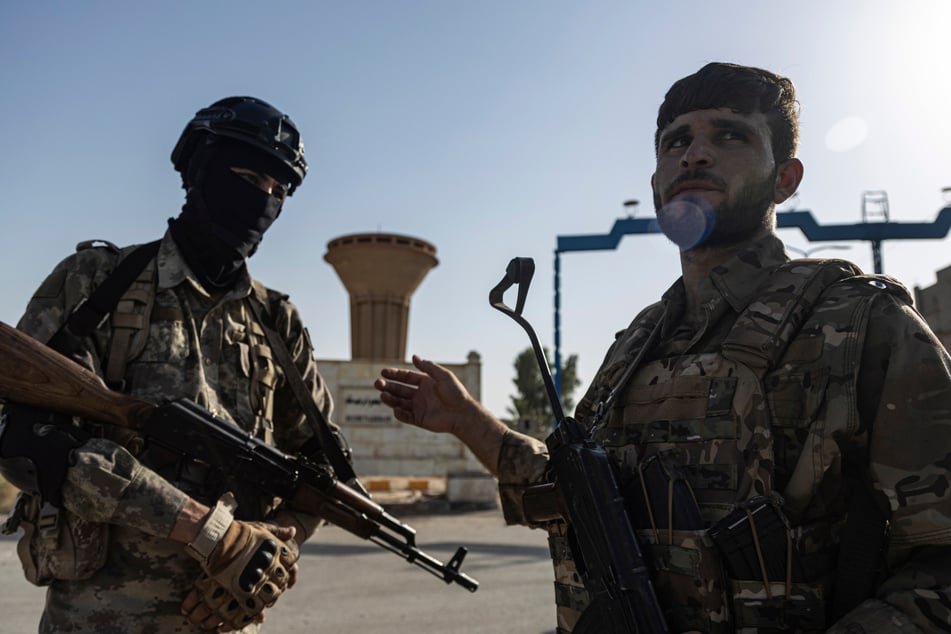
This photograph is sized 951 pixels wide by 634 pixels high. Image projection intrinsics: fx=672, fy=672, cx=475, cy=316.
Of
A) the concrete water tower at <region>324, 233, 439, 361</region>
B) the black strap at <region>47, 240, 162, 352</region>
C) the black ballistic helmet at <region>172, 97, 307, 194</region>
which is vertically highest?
the concrete water tower at <region>324, 233, 439, 361</region>

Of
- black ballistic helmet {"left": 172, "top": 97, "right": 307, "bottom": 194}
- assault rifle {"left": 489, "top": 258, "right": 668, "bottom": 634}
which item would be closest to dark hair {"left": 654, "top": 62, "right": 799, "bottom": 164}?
assault rifle {"left": 489, "top": 258, "right": 668, "bottom": 634}

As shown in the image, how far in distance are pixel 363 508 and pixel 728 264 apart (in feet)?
6.37

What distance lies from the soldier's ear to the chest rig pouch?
277mm

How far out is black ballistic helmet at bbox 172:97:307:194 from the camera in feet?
9.34

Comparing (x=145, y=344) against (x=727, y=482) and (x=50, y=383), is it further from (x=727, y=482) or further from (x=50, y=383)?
(x=727, y=482)

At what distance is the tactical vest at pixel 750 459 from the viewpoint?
138 centimetres

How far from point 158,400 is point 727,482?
2025mm

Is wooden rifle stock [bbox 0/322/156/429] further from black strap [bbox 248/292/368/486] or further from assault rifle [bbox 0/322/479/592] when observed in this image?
black strap [bbox 248/292/368/486]

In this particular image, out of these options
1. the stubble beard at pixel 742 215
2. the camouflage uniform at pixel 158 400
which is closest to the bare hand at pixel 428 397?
the camouflage uniform at pixel 158 400

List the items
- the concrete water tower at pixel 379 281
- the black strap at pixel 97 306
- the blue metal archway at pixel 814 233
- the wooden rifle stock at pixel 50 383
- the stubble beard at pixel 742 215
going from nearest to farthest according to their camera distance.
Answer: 1. the stubble beard at pixel 742 215
2. the wooden rifle stock at pixel 50 383
3. the black strap at pixel 97 306
4. the blue metal archway at pixel 814 233
5. the concrete water tower at pixel 379 281

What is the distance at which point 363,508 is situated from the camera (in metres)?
3.00

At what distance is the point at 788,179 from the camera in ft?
6.28

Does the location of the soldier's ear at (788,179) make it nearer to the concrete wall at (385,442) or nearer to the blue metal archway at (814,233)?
the blue metal archway at (814,233)

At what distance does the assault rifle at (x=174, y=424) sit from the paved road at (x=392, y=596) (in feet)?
8.70
